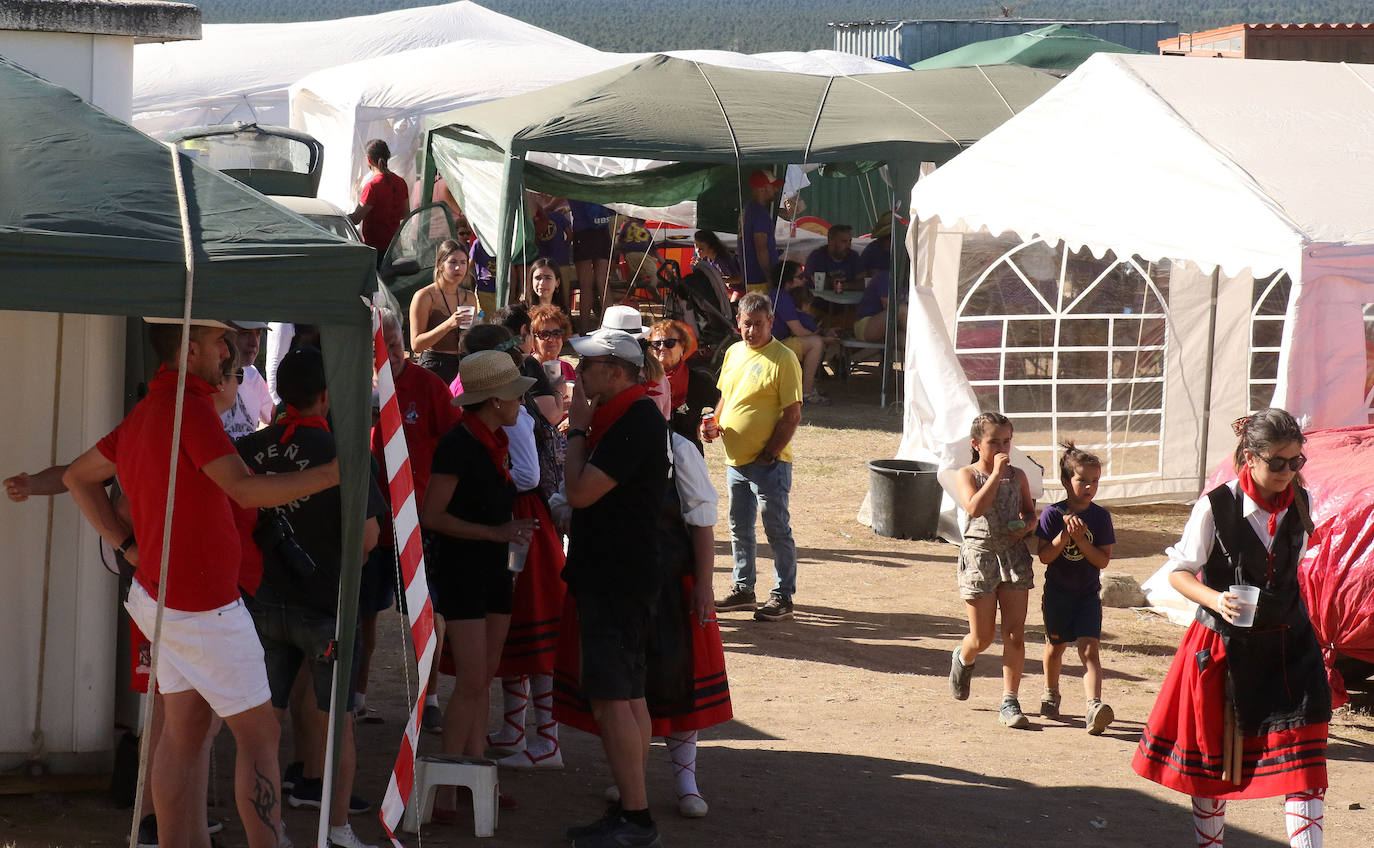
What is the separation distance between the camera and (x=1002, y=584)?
6.35 meters

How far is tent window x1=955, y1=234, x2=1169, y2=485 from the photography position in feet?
35.3

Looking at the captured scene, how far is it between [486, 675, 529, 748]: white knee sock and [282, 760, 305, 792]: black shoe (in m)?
0.81

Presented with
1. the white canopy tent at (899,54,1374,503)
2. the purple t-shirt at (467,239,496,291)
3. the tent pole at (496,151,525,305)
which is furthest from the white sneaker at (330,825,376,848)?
the purple t-shirt at (467,239,496,291)

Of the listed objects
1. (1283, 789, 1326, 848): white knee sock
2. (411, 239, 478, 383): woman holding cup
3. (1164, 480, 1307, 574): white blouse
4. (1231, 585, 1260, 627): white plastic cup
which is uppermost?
(411, 239, 478, 383): woman holding cup

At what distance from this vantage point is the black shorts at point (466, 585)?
488 cm

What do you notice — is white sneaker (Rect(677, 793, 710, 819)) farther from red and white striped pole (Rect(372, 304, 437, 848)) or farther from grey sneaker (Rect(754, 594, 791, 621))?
grey sneaker (Rect(754, 594, 791, 621))

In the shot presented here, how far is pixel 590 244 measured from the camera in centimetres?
1762

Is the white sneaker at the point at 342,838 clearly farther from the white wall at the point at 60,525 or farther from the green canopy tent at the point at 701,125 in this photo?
the green canopy tent at the point at 701,125

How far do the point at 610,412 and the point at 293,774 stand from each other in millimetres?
1798

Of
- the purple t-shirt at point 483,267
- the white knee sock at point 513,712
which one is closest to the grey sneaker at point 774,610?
the white knee sock at point 513,712

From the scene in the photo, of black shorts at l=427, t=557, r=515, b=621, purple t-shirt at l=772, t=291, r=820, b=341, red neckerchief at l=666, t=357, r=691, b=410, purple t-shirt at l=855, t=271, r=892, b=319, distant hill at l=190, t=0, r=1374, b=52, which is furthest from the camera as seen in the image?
distant hill at l=190, t=0, r=1374, b=52

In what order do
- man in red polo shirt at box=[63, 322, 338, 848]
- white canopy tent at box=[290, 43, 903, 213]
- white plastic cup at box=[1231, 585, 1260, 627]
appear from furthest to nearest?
white canopy tent at box=[290, 43, 903, 213] → white plastic cup at box=[1231, 585, 1260, 627] → man in red polo shirt at box=[63, 322, 338, 848]

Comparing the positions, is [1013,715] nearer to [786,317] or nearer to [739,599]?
[739,599]

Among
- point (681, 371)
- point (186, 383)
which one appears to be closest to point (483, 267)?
point (681, 371)
